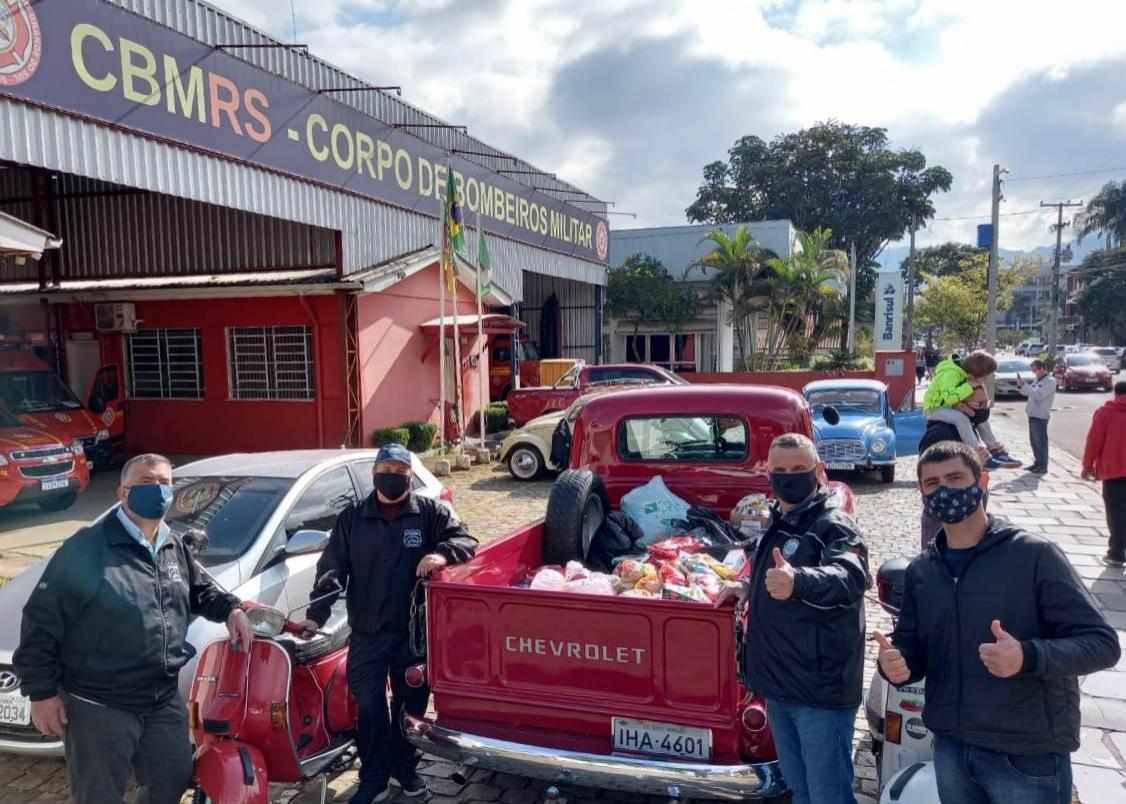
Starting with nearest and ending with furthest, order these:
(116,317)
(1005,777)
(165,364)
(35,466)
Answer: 1. (1005,777)
2. (35,466)
3. (116,317)
4. (165,364)

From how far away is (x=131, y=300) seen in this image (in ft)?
48.1

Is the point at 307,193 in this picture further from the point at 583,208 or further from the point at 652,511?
the point at 583,208

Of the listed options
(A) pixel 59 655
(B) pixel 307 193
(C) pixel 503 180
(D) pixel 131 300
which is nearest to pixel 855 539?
(A) pixel 59 655

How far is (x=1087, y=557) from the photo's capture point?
302 inches

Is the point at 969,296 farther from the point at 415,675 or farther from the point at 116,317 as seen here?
the point at 415,675

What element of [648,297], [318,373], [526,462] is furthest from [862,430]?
[648,297]

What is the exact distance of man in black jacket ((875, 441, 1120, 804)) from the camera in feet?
7.20

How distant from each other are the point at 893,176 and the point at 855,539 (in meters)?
48.0

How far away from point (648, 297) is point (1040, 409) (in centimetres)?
1723

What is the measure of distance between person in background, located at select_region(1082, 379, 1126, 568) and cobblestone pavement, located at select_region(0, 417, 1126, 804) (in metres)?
0.32

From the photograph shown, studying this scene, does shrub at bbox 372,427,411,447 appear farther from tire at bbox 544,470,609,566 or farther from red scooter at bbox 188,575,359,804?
red scooter at bbox 188,575,359,804

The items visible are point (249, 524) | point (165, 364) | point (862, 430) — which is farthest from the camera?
point (165, 364)

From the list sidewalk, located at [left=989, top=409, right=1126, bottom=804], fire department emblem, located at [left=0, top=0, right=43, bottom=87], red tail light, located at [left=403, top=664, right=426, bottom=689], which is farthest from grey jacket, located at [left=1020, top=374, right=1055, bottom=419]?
fire department emblem, located at [left=0, top=0, right=43, bottom=87]

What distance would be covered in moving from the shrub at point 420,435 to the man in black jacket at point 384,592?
1091 cm
